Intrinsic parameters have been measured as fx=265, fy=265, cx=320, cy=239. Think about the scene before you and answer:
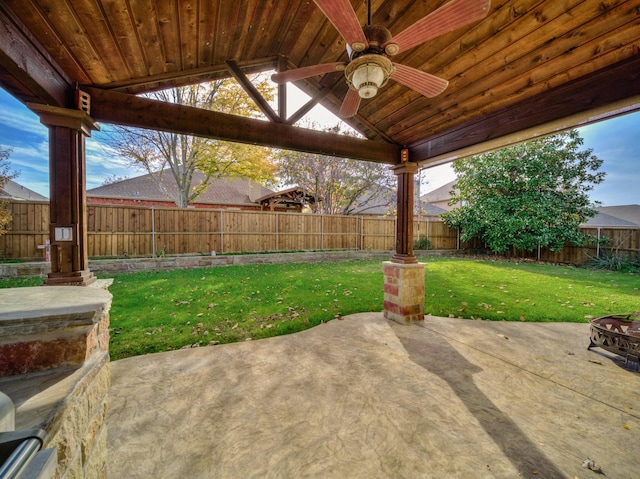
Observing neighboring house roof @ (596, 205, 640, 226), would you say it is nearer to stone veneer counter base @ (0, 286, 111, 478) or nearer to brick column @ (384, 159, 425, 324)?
brick column @ (384, 159, 425, 324)

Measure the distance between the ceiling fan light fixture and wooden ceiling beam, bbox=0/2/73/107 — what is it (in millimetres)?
2170

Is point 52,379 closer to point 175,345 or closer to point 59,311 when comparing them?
point 59,311

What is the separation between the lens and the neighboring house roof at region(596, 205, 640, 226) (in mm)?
22109

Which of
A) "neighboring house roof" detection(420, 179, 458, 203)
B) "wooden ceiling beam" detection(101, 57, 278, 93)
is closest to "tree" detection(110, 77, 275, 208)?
"wooden ceiling beam" detection(101, 57, 278, 93)

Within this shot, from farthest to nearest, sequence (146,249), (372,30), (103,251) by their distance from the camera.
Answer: (146,249), (103,251), (372,30)

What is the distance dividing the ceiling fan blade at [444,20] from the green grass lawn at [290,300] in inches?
130

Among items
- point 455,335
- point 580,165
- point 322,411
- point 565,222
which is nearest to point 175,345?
point 322,411

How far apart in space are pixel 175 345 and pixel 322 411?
200 centimetres

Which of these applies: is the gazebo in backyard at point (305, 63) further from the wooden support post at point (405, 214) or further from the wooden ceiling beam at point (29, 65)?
the wooden support post at point (405, 214)

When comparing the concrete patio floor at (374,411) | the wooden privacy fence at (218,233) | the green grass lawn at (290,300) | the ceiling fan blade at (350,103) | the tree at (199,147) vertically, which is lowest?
the concrete patio floor at (374,411)

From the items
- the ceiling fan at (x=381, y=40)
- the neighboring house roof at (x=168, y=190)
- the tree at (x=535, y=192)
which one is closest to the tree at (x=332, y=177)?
the neighboring house roof at (x=168, y=190)

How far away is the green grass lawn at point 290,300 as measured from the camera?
11.5ft

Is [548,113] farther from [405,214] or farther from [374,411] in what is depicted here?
[374,411]

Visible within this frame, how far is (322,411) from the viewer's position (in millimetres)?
2039
